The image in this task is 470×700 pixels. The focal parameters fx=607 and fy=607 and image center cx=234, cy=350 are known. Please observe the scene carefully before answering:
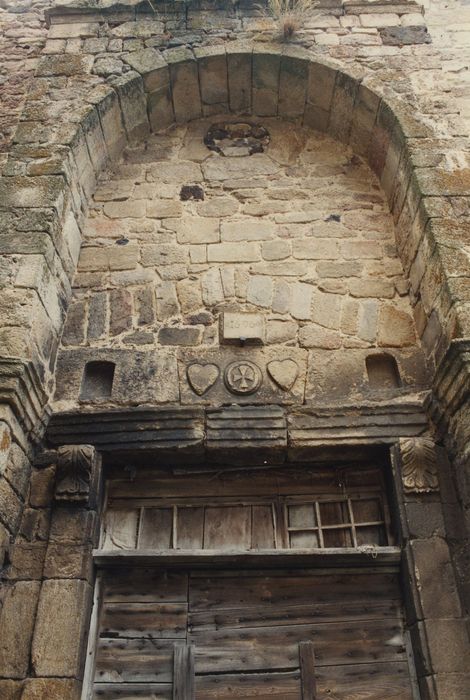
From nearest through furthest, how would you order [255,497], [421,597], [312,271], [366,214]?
[421,597] < [255,497] < [312,271] < [366,214]

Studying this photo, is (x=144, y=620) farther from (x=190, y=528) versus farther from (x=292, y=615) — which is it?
(x=292, y=615)

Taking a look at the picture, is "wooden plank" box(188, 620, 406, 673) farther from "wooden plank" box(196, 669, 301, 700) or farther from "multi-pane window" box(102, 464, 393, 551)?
"multi-pane window" box(102, 464, 393, 551)

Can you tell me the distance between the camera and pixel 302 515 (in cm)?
332

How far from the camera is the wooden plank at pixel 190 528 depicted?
10.6 ft

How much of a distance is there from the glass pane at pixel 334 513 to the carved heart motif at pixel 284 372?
2.24 ft

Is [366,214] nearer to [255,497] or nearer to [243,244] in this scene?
[243,244]

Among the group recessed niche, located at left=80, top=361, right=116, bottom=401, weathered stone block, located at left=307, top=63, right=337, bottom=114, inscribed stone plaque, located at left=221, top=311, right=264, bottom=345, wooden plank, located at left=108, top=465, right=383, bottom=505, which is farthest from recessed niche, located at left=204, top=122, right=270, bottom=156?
wooden plank, located at left=108, top=465, right=383, bottom=505

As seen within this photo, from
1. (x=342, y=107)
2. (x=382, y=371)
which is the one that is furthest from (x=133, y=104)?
(x=382, y=371)

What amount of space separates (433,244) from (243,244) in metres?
1.23

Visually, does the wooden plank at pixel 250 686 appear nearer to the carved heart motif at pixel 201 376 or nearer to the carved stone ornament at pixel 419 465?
the carved stone ornament at pixel 419 465

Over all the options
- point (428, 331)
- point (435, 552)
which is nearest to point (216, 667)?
point (435, 552)

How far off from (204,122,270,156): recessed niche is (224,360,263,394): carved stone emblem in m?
1.88

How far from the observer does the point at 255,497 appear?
133 inches

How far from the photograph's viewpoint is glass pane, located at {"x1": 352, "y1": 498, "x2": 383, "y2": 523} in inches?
129
